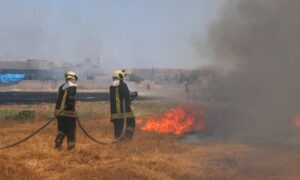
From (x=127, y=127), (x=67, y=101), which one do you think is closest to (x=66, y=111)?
(x=67, y=101)

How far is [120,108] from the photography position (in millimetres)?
11594

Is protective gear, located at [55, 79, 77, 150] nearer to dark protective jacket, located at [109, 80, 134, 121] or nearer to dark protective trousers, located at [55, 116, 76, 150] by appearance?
dark protective trousers, located at [55, 116, 76, 150]

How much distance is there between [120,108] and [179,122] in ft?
12.2

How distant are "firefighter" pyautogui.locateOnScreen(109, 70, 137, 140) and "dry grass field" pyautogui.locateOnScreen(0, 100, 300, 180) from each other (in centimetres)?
40

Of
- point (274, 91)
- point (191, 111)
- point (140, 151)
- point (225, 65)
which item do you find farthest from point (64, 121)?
point (225, 65)

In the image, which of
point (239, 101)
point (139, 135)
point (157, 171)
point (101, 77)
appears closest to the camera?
point (157, 171)

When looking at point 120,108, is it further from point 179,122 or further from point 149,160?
point 179,122

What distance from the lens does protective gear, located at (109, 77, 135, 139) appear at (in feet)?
37.8

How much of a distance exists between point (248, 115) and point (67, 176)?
8976 mm

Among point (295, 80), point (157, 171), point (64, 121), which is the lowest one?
point (157, 171)

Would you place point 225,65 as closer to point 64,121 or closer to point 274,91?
point 274,91

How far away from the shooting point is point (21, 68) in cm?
8294

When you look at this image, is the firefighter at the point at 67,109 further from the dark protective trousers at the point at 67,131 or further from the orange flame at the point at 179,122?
the orange flame at the point at 179,122

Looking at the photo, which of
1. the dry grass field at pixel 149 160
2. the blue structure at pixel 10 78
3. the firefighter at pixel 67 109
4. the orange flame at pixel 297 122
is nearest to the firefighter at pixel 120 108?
the dry grass field at pixel 149 160
